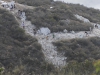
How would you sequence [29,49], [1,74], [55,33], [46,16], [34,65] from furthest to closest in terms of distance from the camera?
[46,16], [55,33], [29,49], [34,65], [1,74]

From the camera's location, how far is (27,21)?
28.3m

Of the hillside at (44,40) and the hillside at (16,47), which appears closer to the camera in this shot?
the hillside at (16,47)

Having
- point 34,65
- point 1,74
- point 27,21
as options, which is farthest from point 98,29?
point 1,74

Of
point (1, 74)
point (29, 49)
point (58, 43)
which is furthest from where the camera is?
point (58, 43)

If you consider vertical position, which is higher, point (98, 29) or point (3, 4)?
point (3, 4)

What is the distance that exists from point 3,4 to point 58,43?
331 inches

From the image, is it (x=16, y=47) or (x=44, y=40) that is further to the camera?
(x=44, y=40)

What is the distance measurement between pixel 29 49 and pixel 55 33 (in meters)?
4.89

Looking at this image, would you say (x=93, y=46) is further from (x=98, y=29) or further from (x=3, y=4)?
(x=3, y=4)

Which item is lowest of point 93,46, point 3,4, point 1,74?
point 93,46

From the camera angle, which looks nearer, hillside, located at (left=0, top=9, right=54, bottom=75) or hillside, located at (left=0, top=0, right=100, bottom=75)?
hillside, located at (left=0, top=9, right=54, bottom=75)

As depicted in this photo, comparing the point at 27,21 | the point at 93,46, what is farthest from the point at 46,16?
the point at 93,46

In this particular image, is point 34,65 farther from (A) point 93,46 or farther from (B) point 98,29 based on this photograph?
(B) point 98,29

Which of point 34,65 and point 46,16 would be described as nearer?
point 34,65
